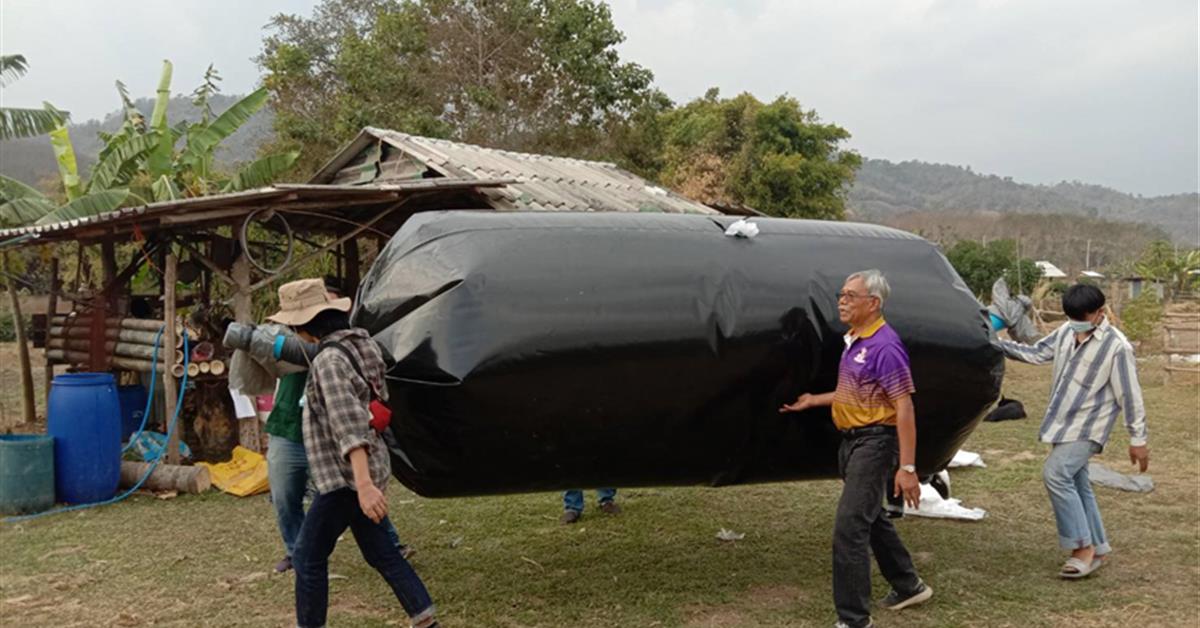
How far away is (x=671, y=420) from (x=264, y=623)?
2.33 m

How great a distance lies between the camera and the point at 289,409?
4.53 m

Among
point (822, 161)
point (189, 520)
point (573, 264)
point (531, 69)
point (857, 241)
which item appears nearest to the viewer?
point (573, 264)

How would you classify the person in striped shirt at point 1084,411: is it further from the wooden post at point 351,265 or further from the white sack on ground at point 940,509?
the wooden post at point 351,265

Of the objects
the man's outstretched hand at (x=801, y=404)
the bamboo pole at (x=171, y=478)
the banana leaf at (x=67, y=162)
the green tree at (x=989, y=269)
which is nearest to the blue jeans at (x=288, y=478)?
the man's outstretched hand at (x=801, y=404)

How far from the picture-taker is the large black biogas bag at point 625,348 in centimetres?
376

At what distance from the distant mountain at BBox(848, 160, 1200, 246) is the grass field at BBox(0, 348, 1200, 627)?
280ft

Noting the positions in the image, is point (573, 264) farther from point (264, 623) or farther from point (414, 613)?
point (264, 623)

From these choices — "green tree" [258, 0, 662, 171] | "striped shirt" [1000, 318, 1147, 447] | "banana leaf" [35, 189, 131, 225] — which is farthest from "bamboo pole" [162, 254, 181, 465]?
"green tree" [258, 0, 662, 171]

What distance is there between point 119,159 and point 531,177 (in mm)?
6113

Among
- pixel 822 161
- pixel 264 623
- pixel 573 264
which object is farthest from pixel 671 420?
pixel 822 161

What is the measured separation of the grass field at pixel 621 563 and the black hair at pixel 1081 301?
1.47m

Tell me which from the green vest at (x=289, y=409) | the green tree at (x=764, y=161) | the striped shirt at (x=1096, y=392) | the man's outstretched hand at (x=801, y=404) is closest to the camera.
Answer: the man's outstretched hand at (x=801, y=404)

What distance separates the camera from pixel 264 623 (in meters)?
4.55

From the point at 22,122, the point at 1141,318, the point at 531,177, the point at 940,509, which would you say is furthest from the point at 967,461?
the point at 1141,318
